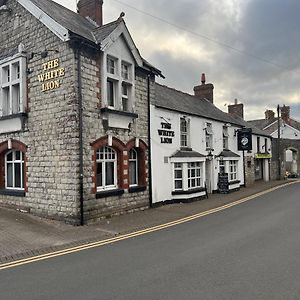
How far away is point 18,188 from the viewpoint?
1506 cm

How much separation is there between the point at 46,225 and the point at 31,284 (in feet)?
20.0

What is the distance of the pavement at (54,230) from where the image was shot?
909 cm

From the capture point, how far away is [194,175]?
1997cm

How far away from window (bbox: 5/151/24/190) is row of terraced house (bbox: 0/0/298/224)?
5 cm

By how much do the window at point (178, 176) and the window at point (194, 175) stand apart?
2.45 feet

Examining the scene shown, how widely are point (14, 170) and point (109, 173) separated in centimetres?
445

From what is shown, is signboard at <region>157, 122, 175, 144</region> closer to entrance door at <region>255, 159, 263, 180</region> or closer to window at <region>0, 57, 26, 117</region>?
window at <region>0, 57, 26, 117</region>

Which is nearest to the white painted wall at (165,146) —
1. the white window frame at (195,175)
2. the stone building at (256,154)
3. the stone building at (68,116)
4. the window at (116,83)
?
the stone building at (68,116)

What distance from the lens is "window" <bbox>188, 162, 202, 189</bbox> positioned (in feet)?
64.0

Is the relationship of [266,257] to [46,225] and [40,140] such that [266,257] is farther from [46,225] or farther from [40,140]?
[40,140]

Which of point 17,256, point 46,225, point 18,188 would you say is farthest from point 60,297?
point 18,188

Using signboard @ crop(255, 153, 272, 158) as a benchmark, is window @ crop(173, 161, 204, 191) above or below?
below

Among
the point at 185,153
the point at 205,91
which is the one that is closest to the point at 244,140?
the point at 205,91

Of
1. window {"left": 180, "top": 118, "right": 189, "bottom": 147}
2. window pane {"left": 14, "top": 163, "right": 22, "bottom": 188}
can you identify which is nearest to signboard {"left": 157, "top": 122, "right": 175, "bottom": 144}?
window {"left": 180, "top": 118, "right": 189, "bottom": 147}
